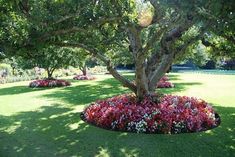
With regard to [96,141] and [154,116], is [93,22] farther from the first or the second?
[154,116]

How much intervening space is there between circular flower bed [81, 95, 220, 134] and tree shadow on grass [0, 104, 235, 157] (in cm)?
41

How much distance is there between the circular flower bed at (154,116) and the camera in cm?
1175

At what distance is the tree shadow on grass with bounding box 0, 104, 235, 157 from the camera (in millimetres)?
9586

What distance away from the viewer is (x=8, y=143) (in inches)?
423

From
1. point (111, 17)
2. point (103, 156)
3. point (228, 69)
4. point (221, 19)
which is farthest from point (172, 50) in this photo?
point (228, 69)

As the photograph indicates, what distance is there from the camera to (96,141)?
1072cm

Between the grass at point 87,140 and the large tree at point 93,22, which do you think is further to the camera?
the grass at point 87,140

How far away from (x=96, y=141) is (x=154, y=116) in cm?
244

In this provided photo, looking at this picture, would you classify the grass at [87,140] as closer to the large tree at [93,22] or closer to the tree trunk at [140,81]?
the tree trunk at [140,81]

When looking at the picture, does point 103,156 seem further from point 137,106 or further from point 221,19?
point 221,19

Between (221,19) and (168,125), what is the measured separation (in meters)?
6.57

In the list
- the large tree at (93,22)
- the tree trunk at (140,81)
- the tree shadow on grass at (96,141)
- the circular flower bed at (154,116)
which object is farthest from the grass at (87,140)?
the large tree at (93,22)

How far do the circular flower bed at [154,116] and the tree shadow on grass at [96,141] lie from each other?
16.2 inches

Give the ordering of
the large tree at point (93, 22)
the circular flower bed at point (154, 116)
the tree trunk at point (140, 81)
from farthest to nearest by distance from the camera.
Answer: the tree trunk at point (140, 81), the circular flower bed at point (154, 116), the large tree at point (93, 22)
